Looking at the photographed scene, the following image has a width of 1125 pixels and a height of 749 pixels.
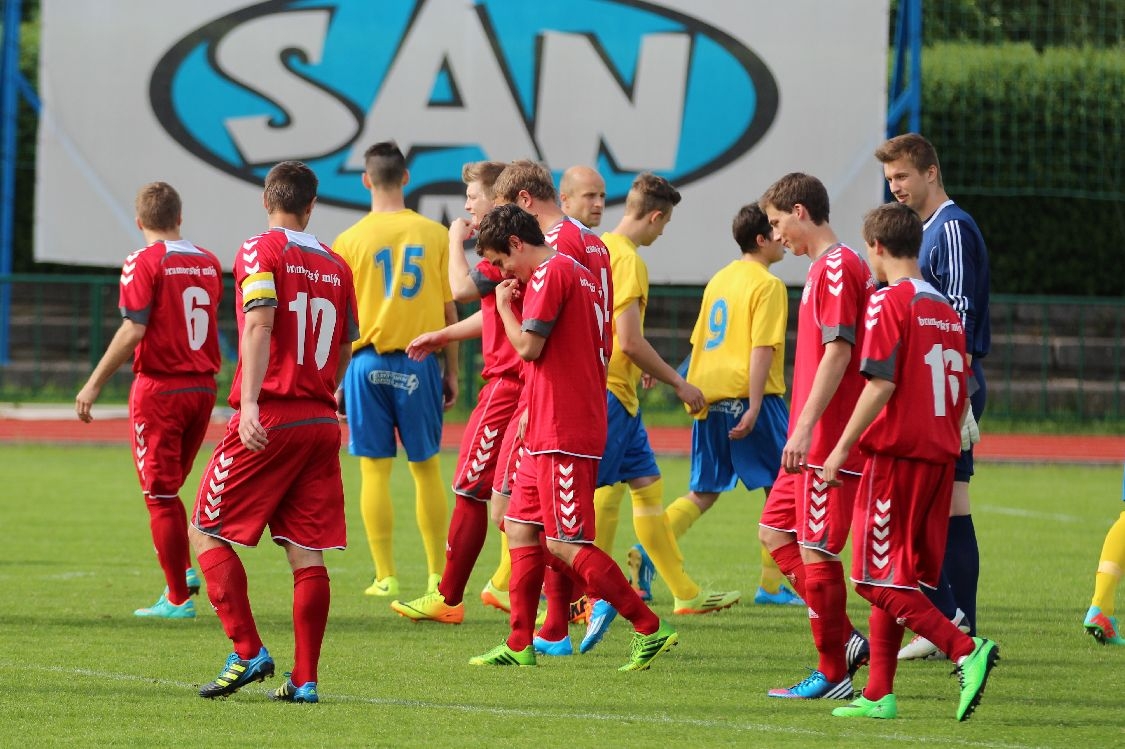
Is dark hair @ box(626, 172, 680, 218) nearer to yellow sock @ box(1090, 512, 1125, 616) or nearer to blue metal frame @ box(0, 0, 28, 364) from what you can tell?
yellow sock @ box(1090, 512, 1125, 616)

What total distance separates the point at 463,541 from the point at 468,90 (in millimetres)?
12718

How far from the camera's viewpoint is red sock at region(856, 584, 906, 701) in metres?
5.80

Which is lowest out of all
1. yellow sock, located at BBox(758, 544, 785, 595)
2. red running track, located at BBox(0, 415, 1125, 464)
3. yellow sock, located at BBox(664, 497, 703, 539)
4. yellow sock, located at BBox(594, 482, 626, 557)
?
red running track, located at BBox(0, 415, 1125, 464)

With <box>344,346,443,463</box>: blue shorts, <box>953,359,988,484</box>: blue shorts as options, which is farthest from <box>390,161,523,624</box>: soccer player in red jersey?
<box>953,359,988,484</box>: blue shorts

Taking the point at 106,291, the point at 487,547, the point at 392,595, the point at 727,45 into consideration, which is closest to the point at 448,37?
the point at 727,45

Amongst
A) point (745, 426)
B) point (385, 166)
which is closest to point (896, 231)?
point (745, 426)

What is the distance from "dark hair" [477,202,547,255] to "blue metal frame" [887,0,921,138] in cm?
1297

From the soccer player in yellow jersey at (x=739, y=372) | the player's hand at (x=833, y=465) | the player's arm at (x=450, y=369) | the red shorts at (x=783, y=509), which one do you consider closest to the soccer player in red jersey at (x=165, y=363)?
the player's arm at (x=450, y=369)

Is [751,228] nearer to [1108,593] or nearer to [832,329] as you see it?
[1108,593]

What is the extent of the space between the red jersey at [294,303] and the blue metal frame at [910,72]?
13.6 metres

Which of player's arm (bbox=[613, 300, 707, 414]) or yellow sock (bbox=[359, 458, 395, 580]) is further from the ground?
player's arm (bbox=[613, 300, 707, 414])

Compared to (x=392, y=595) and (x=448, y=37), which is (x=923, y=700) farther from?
(x=448, y=37)

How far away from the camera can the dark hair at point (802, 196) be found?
6277 millimetres

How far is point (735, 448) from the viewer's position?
845 centimetres
